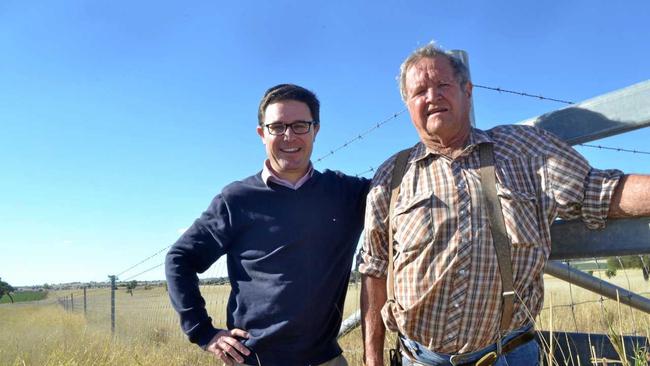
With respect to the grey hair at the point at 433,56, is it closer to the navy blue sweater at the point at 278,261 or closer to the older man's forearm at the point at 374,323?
the navy blue sweater at the point at 278,261

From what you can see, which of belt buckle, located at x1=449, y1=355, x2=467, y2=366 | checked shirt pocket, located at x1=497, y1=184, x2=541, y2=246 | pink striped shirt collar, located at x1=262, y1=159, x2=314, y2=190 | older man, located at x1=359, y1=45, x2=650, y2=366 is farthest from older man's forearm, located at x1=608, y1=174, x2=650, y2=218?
pink striped shirt collar, located at x1=262, y1=159, x2=314, y2=190

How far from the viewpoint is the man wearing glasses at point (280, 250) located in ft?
9.16

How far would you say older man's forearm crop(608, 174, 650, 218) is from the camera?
77.3 inches

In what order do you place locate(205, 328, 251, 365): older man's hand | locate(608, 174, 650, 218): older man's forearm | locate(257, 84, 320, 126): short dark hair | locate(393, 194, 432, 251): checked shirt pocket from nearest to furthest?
locate(608, 174, 650, 218): older man's forearm, locate(393, 194, 432, 251): checked shirt pocket, locate(205, 328, 251, 365): older man's hand, locate(257, 84, 320, 126): short dark hair

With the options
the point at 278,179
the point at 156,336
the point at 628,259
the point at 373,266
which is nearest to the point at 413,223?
the point at 373,266

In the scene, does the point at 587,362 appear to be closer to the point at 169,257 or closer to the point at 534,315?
the point at 534,315

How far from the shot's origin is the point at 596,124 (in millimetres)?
2188

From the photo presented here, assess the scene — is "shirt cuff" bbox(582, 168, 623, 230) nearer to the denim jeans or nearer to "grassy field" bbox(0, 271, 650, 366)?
the denim jeans

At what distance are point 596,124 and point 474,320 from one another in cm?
96

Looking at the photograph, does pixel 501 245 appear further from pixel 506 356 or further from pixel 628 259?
pixel 628 259

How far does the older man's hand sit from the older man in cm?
83

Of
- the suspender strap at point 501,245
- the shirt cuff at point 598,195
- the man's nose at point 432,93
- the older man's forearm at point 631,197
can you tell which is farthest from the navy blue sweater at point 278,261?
the older man's forearm at point 631,197

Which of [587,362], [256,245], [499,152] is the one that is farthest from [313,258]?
[587,362]

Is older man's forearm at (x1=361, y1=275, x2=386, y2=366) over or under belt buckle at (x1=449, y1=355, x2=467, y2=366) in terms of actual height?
over
